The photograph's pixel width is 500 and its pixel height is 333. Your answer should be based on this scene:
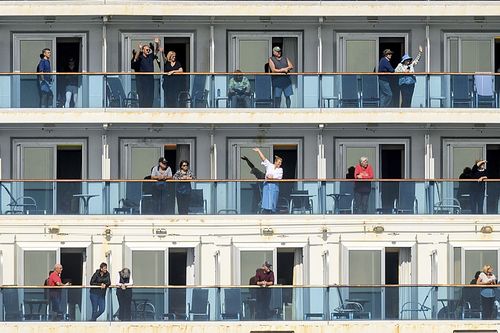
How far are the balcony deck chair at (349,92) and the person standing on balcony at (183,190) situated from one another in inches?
167

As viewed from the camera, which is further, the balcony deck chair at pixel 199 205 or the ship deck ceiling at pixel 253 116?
the ship deck ceiling at pixel 253 116

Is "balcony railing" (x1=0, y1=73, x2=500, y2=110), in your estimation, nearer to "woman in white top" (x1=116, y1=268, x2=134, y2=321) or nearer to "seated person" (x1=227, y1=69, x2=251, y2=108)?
"seated person" (x1=227, y1=69, x2=251, y2=108)

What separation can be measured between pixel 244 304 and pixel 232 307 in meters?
0.31

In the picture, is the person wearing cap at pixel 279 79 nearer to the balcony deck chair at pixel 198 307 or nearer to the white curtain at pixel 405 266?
the white curtain at pixel 405 266

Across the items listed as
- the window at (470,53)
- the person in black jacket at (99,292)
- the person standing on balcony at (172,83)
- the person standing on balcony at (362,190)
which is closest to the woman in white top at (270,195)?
the person standing on balcony at (362,190)

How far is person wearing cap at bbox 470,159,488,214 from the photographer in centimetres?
7706

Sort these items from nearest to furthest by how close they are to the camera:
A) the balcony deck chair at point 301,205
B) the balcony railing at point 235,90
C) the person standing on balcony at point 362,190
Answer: the person standing on balcony at point 362,190
the balcony deck chair at point 301,205
the balcony railing at point 235,90

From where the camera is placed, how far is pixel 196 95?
77500 millimetres

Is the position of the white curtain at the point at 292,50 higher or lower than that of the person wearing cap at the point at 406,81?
higher

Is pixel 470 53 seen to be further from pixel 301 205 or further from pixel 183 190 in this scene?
pixel 183 190

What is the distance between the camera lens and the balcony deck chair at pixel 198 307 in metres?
75.8

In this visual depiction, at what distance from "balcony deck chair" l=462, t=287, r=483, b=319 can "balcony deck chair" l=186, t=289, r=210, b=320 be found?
6.18 m

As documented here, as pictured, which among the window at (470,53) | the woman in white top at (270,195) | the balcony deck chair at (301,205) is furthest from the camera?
the window at (470,53)

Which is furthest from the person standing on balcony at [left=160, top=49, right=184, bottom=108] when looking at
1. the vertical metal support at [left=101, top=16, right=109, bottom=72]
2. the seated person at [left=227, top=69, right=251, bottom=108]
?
the vertical metal support at [left=101, top=16, right=109, bottom=72]
